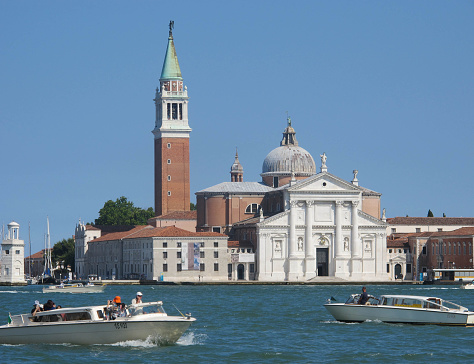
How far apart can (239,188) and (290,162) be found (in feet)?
23.9

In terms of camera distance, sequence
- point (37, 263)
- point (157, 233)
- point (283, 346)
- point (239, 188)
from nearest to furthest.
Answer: point (283, 346) → point (157, 233) → point (239, 188) → point (37, 263)

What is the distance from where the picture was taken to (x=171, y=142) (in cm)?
10512

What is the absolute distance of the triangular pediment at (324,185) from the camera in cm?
9138

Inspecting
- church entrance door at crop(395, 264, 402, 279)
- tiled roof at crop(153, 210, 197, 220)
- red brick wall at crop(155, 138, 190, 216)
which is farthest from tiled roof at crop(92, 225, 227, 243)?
church entrance door at crop(395, 264, 402, 279)

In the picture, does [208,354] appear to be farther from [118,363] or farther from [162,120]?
[162,120]

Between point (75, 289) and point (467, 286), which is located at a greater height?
point (75, 289)

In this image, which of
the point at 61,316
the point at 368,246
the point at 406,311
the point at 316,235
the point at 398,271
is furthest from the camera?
the point at 398,271

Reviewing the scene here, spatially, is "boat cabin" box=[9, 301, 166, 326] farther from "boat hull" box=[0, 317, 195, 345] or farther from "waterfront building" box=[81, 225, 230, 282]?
"waterfront building" box=[81, 225, 230, 282]

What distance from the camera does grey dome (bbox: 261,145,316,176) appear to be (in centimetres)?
10650

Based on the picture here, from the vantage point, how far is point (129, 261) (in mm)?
98875

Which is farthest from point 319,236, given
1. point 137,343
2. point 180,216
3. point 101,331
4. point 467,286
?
point 101,331

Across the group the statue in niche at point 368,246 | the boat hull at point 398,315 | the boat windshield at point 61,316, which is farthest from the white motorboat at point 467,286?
the boat windshield at point 61,316

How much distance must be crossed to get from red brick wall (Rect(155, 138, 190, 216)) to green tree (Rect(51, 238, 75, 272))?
17208mm

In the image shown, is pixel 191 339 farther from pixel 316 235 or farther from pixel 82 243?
pixel 82 243
